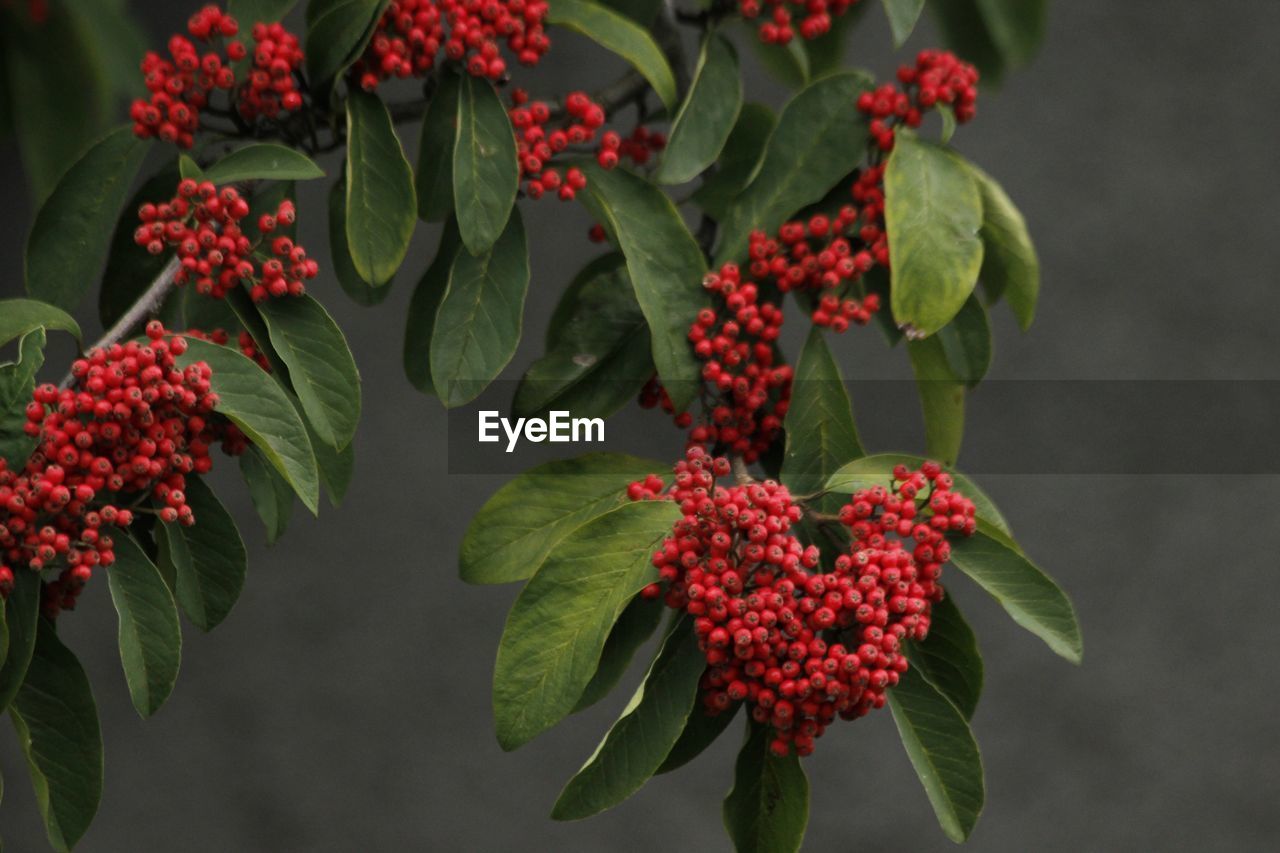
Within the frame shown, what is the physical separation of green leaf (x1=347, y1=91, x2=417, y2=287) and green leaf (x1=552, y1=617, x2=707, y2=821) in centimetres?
34

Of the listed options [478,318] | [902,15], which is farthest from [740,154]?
[478,318]

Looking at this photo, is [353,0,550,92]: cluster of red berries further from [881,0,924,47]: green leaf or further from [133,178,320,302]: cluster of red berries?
[881,0,924,47]: green leaf

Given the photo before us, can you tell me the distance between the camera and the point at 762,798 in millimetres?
1100

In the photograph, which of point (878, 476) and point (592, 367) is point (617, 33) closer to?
point (592, 367)

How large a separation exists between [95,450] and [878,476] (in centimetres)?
51

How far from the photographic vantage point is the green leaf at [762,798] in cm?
109

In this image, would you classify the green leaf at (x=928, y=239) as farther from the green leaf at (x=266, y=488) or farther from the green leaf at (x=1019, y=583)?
the green leaf at (x=266, y=488)

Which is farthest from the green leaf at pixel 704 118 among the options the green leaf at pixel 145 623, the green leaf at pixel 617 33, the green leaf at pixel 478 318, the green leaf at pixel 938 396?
the green leaf at pixel 145 623

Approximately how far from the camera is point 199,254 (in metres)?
1.08

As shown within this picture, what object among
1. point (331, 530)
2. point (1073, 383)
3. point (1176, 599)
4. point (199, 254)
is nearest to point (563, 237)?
point (331, 530)

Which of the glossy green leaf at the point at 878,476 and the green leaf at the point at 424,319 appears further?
the green leaf at the point at 424,319

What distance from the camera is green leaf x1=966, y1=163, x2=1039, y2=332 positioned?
4.34ft

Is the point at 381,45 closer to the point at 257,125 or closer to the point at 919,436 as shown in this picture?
the point at 257,125

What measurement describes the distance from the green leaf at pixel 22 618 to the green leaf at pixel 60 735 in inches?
2.0
